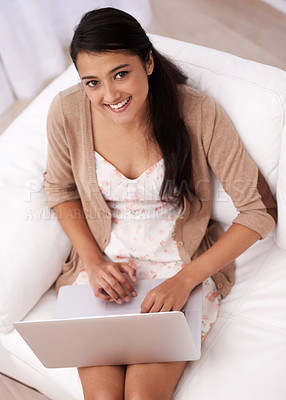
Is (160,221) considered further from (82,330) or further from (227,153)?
(82,330)

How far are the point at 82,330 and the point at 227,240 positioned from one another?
45 cm

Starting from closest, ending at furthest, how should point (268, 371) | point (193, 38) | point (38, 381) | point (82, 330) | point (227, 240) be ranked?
1. point (82, 330)
2. point (268, 371)
3. point (227, 240)
4. point (38, 381)
5. point (193, 38)

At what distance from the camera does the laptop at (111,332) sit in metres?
1.09

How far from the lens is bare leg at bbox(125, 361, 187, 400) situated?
3.88 ft

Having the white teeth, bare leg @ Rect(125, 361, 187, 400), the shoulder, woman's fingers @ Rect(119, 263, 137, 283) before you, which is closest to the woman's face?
the white teeth

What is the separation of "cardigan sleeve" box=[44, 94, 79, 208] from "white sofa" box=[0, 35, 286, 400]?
0.17 feet

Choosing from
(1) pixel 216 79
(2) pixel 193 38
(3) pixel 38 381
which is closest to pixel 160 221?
(1) pixel 216 79

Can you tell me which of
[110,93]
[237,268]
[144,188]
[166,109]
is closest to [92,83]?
[110,93]

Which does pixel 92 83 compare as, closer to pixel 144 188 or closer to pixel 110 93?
pixel 110 93

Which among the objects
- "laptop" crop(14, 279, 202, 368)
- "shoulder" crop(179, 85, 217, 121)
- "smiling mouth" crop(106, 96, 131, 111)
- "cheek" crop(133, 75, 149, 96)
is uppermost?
"cheek" crop(133, 75, 149, 96)

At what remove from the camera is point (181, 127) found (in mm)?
1299

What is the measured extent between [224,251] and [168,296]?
199 millimetres

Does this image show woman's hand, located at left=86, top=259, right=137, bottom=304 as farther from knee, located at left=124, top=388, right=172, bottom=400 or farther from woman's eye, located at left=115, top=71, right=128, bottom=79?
woman's eye, located at left=115, top=71, right=128, bottom=79

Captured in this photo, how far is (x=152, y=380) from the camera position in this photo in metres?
1.21
